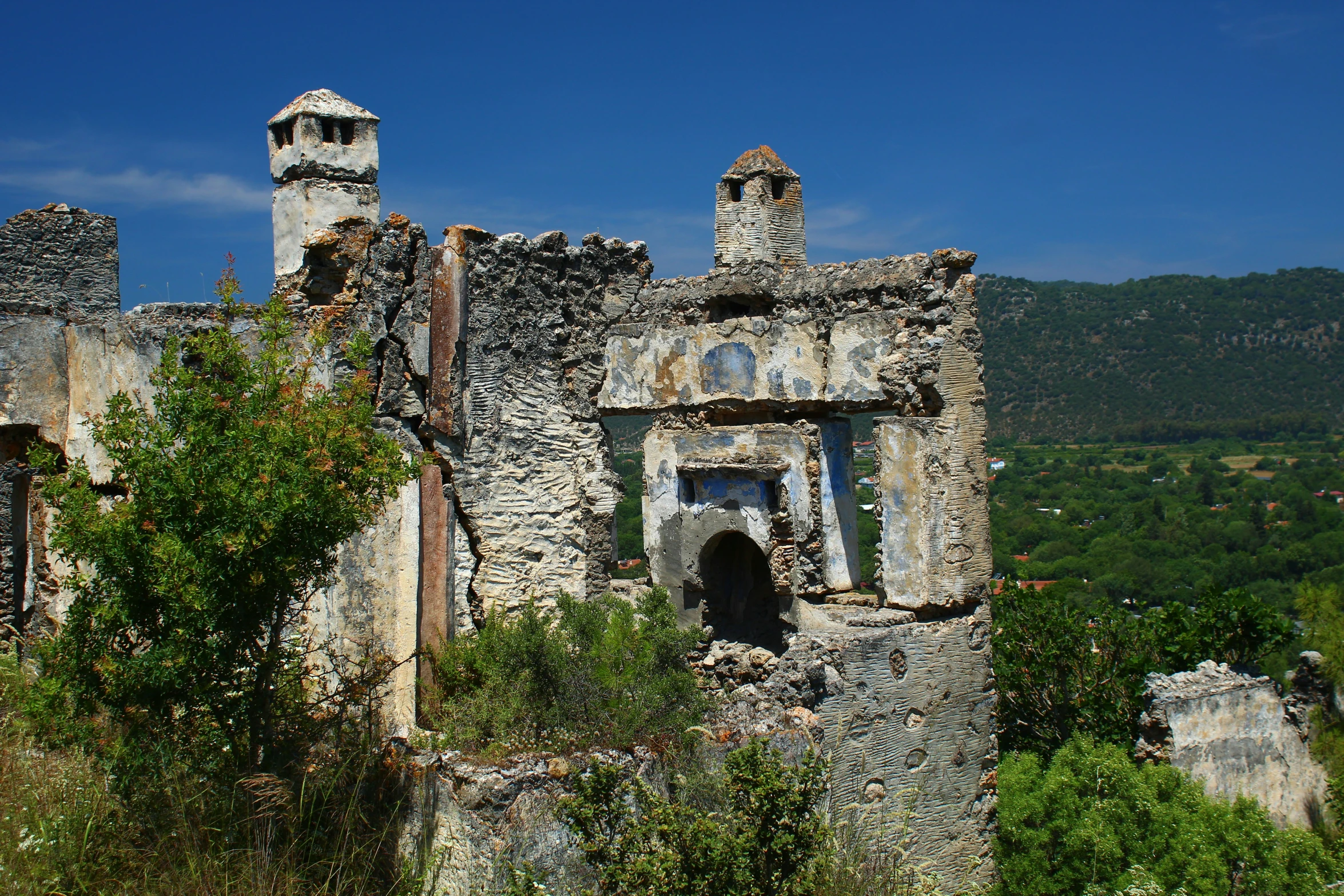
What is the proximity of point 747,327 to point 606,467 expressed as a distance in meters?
1.56

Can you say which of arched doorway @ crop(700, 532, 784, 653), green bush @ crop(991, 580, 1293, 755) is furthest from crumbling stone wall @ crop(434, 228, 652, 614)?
green bush @ crop(991, 580, 1293, 755)

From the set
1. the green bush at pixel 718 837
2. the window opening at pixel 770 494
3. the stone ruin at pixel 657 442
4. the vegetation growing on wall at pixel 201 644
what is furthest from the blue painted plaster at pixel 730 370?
the green bush at pixel 718 837

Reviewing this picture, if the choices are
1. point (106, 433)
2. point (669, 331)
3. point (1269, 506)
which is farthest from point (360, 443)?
point (1269, 506)

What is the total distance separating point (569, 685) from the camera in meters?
5.83

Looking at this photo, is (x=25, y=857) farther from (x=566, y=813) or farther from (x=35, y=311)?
(x=35, y=311)

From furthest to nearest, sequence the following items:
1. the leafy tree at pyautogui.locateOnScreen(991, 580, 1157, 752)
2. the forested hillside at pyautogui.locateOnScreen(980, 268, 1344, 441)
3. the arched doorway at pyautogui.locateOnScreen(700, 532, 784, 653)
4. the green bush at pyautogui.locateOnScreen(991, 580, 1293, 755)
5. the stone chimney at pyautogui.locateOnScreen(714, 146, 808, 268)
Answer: the forested hillside at pyautogui.locateOnScreen(980, 268, 1344, 441)
the stone chimney at pyautogui.locateOnScreen(714, 146, 808, 268)
the green bush at pyautogui.locateOnScreen(991, 580, 1293, 755)
the leafy tree at pyautogui.locateOnScreen(991, 580, 1157, 752)
the arched doorway at pyautogui.locateOnScreen(700, 532, 784, 653)

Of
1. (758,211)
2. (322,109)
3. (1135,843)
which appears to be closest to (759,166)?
(758,211)

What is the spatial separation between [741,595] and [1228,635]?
6.00 meters

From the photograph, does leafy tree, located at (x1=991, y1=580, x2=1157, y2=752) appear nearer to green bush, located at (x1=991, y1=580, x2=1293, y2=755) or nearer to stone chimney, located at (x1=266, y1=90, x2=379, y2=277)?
green bush, located at (x1=991, y1=580, x2=1293, y2=755)

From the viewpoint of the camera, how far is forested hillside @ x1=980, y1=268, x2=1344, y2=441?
5272cm

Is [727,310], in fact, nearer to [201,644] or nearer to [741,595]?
[741,595]

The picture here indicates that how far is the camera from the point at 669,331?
8766 millimetres

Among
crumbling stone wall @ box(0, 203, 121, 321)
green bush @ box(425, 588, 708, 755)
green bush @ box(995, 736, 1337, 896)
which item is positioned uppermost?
crumbling stone wall @ box(0, 203, 121, 321)

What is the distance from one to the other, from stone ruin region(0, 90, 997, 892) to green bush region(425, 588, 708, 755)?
383 mm
